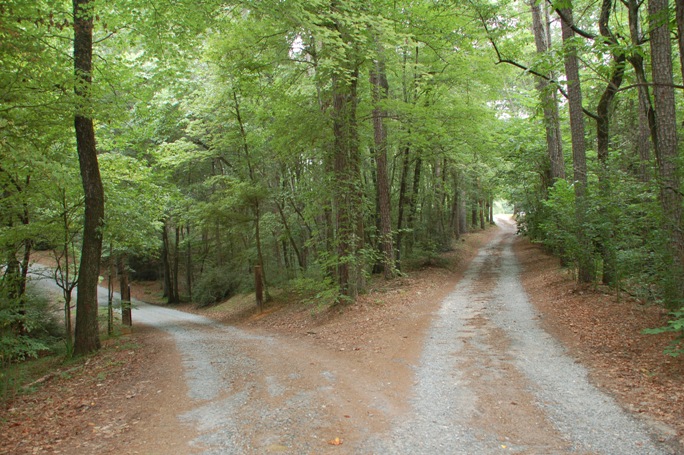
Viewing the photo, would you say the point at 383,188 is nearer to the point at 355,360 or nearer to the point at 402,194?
the point at 402,194

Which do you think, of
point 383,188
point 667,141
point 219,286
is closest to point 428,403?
point 667,141

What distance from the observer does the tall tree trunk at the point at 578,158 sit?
9102 mm

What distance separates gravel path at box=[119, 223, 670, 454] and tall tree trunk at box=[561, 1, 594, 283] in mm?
2530

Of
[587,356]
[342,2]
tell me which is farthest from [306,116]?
[587,356]

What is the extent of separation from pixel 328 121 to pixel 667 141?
7039mm

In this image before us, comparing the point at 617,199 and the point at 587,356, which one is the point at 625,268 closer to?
the point at 617,199

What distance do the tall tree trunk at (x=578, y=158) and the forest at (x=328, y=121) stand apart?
0.05m

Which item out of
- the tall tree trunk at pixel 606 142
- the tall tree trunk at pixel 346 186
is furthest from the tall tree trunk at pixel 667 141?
the tall tree trunk at pixel 346 186

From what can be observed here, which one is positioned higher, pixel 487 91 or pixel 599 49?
pixel 487 91

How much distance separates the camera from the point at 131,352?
403 inches

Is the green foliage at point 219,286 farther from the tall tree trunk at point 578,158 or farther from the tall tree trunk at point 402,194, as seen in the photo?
the tall tree trunk at point 578,158

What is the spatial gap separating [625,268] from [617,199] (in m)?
1.28

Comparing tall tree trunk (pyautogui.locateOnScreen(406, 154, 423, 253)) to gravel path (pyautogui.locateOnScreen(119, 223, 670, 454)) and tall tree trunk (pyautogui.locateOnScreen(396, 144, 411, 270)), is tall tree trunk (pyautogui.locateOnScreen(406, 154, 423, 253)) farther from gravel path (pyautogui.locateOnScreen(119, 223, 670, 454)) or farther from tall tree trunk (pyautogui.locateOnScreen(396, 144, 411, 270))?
gravel path (pyautogui.locateOnScreen(119, 223, 670, 454))

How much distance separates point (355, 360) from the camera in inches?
279
